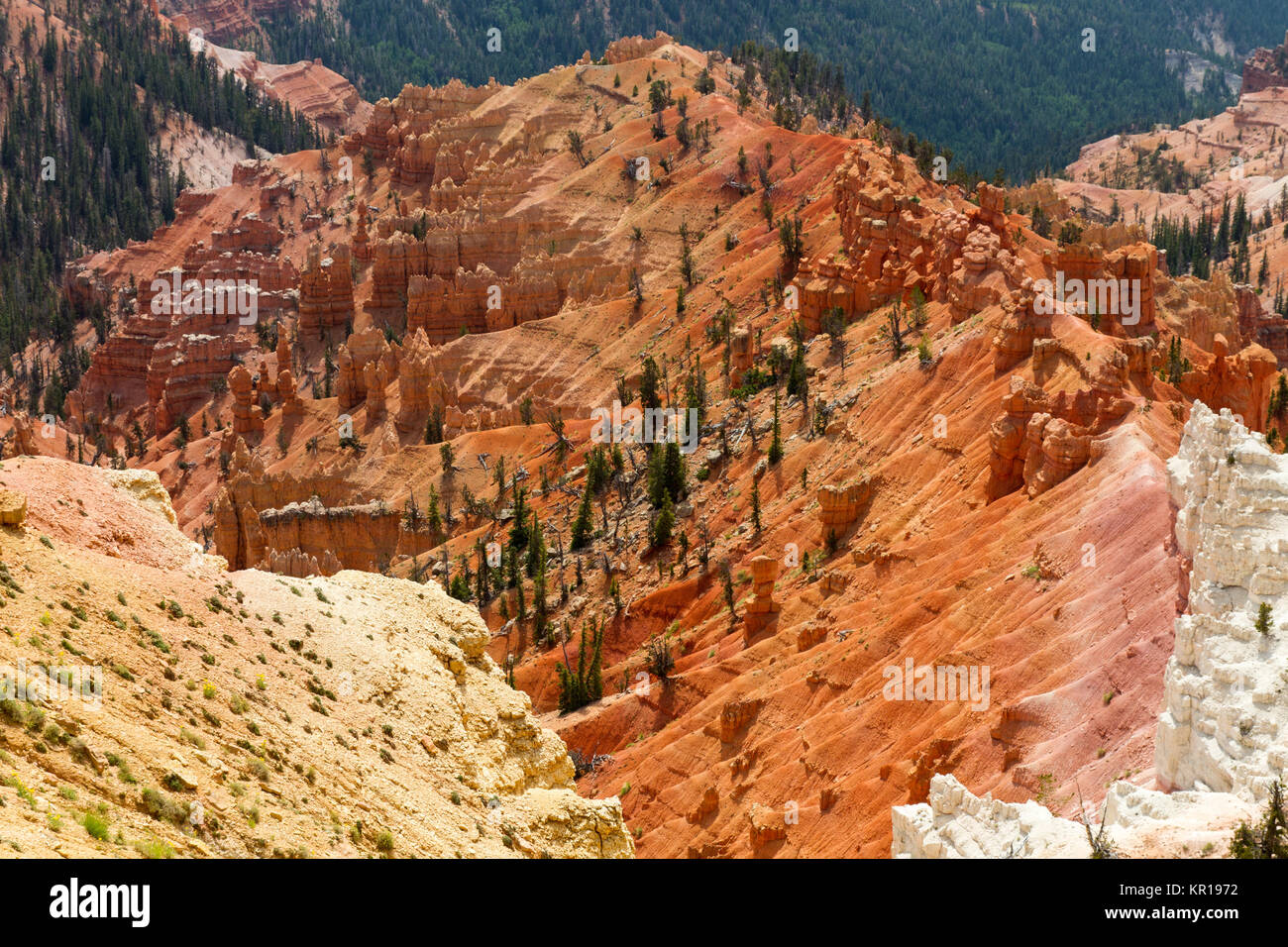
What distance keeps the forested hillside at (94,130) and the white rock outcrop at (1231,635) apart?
129070 mm

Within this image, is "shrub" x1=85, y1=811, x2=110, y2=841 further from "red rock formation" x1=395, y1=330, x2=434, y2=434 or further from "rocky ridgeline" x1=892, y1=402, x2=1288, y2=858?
"red rock formation" x1=395, y1=330, x2=434, y2=434

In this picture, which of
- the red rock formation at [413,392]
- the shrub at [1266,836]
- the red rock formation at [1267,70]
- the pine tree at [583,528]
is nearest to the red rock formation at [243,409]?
the red rock formation at [413,392]

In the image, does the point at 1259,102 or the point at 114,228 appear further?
the point at 1259,102

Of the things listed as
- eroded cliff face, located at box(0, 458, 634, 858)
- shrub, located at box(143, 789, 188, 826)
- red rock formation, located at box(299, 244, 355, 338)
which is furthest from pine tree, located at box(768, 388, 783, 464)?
red rock formation, located at box(299, 244, 355, 338)

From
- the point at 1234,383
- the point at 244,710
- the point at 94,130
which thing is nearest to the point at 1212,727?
the point at 244,710

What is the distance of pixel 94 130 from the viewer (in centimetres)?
17038

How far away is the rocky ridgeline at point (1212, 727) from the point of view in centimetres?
2044

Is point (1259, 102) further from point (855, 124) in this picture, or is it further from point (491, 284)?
point (491, 284)

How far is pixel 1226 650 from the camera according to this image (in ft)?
78.5

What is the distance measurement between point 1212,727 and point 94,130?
167374 mm

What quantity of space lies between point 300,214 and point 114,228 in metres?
37.4

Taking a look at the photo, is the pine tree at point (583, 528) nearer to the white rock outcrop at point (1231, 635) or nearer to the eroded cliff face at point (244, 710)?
the eroded cliff face at point (244, 710)
